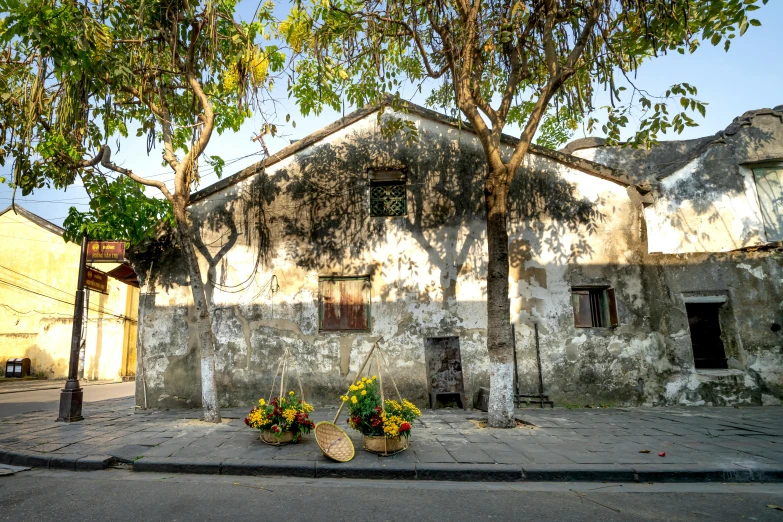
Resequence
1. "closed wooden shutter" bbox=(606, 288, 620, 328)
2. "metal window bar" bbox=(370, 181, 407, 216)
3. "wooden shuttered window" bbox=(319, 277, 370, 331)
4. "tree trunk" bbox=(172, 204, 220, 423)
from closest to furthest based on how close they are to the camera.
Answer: "tree trunk" bbox=(172, 204, 220, 423)
"closed wooden shutter" bbox=(606, 288, 620, 328)
"wooden shuttered window" bbox=(319, 277, 370, 331)
"metal window bar" bbox=(370, 181, 407, 216)

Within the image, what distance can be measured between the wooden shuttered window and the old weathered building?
0.05 metres

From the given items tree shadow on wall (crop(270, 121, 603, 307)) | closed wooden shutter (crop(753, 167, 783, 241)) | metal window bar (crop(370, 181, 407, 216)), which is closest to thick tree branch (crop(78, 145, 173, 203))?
tree shadow on wall (crop(270, 121, 603, 307))

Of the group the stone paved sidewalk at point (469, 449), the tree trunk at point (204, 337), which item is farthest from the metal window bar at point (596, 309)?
the tree trunk at point (204, 337)

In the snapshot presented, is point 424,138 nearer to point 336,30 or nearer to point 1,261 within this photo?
point 336,30

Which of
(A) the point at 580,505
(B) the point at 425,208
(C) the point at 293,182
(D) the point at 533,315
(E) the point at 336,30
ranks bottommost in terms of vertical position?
(A) the point at 580,505

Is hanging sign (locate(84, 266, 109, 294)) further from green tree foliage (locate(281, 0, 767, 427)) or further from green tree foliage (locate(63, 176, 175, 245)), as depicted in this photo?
green tree foliage (locate(281, 0, 767, 427))

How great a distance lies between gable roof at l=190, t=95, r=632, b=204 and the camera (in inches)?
398

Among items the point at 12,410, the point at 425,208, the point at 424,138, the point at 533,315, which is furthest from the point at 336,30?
the point at 12,410

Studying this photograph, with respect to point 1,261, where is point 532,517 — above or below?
below

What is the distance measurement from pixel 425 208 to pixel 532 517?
7.29 metres

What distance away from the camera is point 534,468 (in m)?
5.04

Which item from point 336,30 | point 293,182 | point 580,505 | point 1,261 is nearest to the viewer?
point 580,505

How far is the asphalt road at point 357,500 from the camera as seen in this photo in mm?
3824

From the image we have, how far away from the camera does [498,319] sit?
7.47 metres
